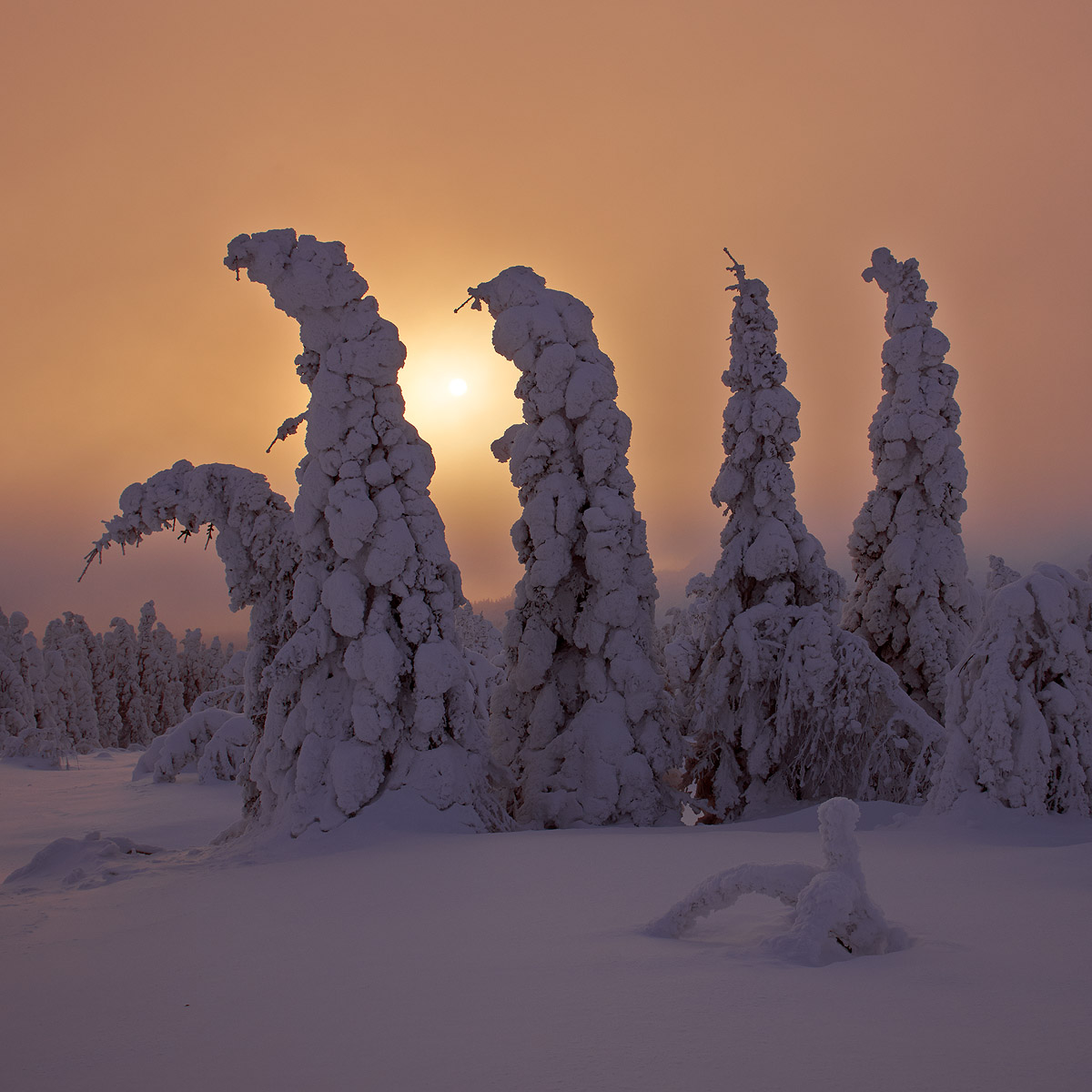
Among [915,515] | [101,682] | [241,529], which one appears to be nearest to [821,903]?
[241,529]

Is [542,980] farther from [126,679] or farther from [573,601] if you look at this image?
[126,679]

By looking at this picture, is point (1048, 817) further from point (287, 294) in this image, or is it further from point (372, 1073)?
point (287, 294)

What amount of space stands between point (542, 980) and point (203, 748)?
1812cm

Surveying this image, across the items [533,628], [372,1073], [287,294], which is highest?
[287,294]

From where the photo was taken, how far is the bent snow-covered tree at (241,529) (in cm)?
1142

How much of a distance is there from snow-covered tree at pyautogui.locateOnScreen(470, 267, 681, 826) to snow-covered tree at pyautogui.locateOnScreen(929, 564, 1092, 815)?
3777mm

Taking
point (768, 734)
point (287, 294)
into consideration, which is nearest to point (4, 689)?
point (287, 294)

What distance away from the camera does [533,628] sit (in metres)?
11.8

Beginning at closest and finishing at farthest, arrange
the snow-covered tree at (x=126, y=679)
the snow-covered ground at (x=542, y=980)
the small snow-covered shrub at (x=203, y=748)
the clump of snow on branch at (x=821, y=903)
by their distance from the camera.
Answer: the snow-covered ground at (x=542, y=980) < the clump of snow on branch at (x=821, y=903) < the small snow-covered shrub at (x=203, y=748) < the snow-covered tree at (x=126, y=679)

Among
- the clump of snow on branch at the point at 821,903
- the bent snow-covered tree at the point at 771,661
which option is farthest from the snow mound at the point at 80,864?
the bent snow-covered tree at the point at 771,661

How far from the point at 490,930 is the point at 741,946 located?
1591 millimetres

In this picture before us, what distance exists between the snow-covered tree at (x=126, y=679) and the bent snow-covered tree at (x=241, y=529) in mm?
51040

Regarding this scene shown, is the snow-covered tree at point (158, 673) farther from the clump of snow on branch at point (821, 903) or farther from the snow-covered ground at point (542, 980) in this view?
the clump of snow on branch at point (821, 903)

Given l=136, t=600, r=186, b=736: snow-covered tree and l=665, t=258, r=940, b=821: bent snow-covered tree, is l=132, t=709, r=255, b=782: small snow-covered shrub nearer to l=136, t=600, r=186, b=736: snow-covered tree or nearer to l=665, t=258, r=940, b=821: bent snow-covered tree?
l=665, t=258, r=940, b=821: bent snow-covered tree
